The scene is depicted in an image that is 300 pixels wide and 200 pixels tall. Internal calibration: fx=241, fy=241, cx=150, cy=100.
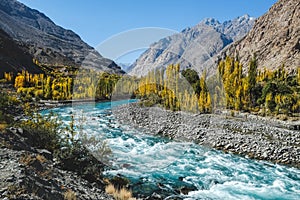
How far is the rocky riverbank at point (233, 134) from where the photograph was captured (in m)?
Result: 15.1

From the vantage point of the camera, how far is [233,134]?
60.6ft

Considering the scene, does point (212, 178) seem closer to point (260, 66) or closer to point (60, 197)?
point (60, 197)

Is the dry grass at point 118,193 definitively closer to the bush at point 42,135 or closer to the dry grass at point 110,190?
the dry grass at point 110,190

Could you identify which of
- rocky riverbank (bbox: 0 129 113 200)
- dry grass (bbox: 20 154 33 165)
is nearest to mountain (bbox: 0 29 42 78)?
rocky riverbank (bbox: 0 129 113 200)

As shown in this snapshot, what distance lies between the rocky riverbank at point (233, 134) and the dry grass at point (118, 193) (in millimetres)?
9799

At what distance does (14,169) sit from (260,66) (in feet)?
334

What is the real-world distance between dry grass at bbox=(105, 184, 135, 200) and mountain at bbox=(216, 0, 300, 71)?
260ft

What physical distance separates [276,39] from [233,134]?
95.7 m

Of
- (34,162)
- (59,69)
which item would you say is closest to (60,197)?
(34,162)

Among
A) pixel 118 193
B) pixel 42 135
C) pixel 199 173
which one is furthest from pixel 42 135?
pixel 199 173

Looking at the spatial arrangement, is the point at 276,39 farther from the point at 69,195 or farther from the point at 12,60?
the point at 69,195

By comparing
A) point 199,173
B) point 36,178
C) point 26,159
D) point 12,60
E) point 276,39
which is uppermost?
point 276,39

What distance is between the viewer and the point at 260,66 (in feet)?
313

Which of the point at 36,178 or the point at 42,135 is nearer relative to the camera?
the point at 36,178
